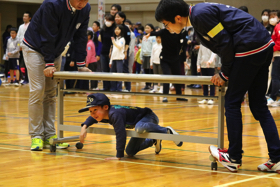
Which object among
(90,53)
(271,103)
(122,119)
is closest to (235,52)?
(122,119)

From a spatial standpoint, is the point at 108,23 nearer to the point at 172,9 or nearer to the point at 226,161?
the point at 172,9

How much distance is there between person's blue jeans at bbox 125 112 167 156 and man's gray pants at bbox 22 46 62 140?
3.06 ft

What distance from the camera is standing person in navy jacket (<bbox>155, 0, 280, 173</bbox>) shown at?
2973 mm

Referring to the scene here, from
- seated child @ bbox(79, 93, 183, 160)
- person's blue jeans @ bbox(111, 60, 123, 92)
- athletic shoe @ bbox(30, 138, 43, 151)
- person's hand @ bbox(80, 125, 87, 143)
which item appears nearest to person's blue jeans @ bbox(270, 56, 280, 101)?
person's blue jeans @ bbox(111, 60, 123, 92)

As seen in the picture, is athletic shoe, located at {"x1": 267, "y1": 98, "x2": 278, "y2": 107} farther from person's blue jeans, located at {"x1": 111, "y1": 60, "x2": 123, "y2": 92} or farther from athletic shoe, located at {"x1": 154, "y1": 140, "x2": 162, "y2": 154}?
athletic shoe, located at {"x1": 154, "y1": 140, "x2": 162, "y2": 154}

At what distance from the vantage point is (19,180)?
2.83m

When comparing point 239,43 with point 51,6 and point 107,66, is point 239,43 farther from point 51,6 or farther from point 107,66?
point 107,66

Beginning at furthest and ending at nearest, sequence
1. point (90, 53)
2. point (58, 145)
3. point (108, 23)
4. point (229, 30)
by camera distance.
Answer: point (90, 53) → point (108, 23) → point (58, 145) → point (229, 30)

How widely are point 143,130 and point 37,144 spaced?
1071mm

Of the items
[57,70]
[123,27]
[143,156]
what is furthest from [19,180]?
[123,27]

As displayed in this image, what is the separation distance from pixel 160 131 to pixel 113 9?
290 inches

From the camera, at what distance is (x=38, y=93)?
3.93m

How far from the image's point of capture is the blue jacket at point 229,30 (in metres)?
2.95

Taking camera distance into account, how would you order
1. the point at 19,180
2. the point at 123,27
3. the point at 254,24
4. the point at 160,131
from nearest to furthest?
the point at 19,180
the point at 254,24
the point at 160,131
the point at 123,27
